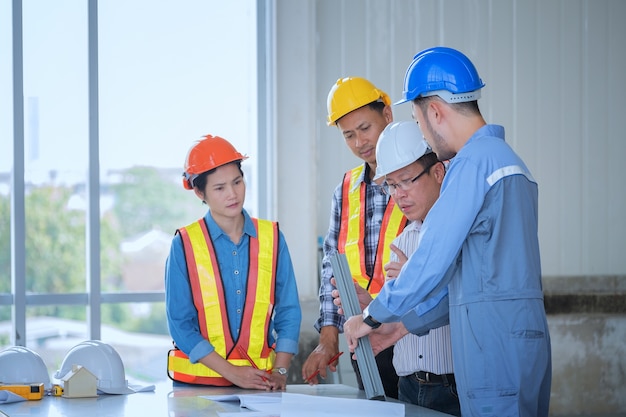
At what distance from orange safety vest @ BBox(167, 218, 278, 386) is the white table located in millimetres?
171

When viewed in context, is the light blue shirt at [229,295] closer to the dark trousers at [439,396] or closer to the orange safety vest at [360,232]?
the orange safety vest at [360,232]

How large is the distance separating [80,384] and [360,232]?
4.60 feet

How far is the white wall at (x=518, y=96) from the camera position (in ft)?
19.1

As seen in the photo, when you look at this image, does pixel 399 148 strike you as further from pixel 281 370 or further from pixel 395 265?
pixel 281 370

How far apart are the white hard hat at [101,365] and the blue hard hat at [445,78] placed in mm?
1616

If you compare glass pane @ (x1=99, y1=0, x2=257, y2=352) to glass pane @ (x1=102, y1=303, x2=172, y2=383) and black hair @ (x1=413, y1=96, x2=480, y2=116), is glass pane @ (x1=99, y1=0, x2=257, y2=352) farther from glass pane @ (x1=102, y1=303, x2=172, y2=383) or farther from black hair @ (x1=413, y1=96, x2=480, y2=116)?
glass pane @ (x1=102, y1=303, x2=172, y2=383)

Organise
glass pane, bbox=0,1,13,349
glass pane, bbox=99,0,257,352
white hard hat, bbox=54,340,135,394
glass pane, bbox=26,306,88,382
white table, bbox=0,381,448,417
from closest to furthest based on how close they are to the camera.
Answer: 1. white table, bbox=0,381,448,417
2. white hard hat, bbox=54,340,135,394
3. glass pane, bbox=0,1,13,349
4. glass pane, bbox=26,306,88,382
5. glass pane, bbox=99,0,257,352

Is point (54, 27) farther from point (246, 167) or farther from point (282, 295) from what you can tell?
point (282, 295)

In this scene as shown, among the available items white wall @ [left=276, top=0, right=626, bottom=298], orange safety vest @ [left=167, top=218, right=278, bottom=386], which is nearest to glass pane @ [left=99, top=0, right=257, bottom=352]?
white wall @ [left=276, top=0, right=626, bottom=298]

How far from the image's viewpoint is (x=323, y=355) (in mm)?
3744

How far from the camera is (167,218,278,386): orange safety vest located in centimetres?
368

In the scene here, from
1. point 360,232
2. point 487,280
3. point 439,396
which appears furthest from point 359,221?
point 487,280

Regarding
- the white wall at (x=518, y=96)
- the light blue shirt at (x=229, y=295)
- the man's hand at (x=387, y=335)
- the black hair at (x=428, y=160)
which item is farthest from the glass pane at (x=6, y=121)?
the black hair at (x=428, y=160)

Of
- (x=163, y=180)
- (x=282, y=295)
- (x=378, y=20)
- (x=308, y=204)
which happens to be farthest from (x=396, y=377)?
(x=163, y=180)
